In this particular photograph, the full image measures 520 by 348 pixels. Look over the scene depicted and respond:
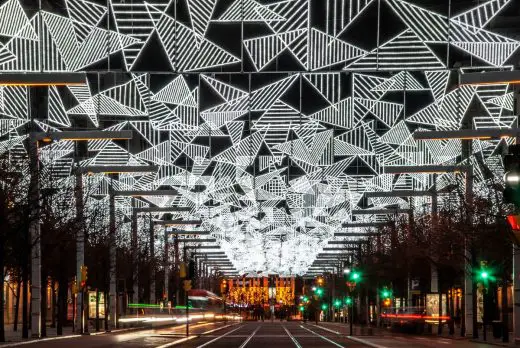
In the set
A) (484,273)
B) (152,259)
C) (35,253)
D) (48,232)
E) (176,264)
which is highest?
(48,232)

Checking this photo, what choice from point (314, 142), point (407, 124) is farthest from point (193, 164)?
point (407, 124)

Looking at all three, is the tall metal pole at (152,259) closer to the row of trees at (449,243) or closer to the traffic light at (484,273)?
the row of trees at (449,243)

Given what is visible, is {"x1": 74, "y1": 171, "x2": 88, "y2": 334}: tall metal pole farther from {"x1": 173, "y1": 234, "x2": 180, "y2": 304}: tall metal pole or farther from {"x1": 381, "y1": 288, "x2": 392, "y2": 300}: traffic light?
{"x1": 173, "y1": 234, "x2": 180, "y2": 304}: tall metal pole

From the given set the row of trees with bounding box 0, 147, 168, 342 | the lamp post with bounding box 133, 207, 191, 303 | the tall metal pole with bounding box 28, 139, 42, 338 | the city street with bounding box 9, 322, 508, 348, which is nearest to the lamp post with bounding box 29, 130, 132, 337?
the tall metal pole with bounding box 28, 139, 42, 338

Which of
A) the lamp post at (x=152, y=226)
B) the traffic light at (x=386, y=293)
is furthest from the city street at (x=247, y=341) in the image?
the traffic light at (x=386, y=293)

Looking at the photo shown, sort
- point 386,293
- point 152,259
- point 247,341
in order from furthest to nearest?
point 386,293 < point 152,259 < point 247,341

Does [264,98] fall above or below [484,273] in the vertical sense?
above

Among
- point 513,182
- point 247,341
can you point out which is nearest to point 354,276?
point 247,341

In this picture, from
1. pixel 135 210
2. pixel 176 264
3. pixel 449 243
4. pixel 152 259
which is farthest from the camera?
pixel 176 264

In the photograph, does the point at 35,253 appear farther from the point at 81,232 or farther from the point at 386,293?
the point at 386,293

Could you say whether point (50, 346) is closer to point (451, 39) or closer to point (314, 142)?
point (451, 39)

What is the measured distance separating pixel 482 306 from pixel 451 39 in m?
25.9

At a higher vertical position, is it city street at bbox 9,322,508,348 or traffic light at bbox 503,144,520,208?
traffic light at bbox 503,144,520,208

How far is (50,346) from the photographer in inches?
1580
